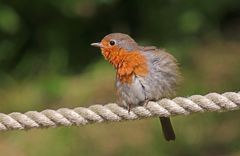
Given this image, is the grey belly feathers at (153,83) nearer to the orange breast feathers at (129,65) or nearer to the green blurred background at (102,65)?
the orange breast feathers at (129,65)

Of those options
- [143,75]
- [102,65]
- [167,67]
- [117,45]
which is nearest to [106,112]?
[143,75]

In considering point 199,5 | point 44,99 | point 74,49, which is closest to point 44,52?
point 74,49

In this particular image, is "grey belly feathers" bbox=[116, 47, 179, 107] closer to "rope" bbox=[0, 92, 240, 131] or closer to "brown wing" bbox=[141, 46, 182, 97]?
"brown wing" bbox=[141, 46, 182, 97]

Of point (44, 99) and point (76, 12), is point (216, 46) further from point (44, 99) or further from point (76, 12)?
point (44, 99)

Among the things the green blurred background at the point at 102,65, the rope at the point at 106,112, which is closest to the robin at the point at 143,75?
the rope at the point at 106,112

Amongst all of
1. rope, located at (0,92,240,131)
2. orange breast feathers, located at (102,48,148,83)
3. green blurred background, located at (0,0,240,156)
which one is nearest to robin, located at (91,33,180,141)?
orange breast feathers, located at (102,48,148,83)

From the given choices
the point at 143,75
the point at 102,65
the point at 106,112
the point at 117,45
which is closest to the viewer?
the point at 106,112

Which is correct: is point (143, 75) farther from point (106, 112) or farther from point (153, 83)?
point (106, 112)
